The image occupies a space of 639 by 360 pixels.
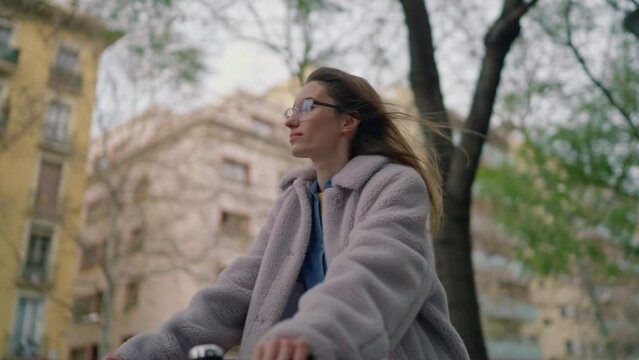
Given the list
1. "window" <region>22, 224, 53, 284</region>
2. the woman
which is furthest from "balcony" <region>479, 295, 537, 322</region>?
the woman

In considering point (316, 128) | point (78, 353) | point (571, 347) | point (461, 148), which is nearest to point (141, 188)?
point (78, 353)

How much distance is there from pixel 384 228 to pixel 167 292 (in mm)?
23864

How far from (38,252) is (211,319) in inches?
899

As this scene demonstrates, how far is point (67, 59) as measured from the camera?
23.0 metres

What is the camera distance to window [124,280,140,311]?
82.8ft

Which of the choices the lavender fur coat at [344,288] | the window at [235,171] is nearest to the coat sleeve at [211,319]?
the lavender fur coat at [344,288]

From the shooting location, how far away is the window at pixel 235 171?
2628cm

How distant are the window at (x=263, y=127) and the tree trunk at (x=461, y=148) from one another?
2162cm

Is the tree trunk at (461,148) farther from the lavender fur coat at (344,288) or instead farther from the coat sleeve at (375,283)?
the coat sleeve at (375,283)

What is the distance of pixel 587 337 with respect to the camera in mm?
29109

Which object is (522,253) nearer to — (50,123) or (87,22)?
(87,22)

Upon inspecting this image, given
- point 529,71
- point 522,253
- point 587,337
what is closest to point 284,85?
point 529,71

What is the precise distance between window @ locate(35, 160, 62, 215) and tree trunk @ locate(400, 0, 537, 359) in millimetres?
20797

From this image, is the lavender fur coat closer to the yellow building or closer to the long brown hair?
the long brown hair
